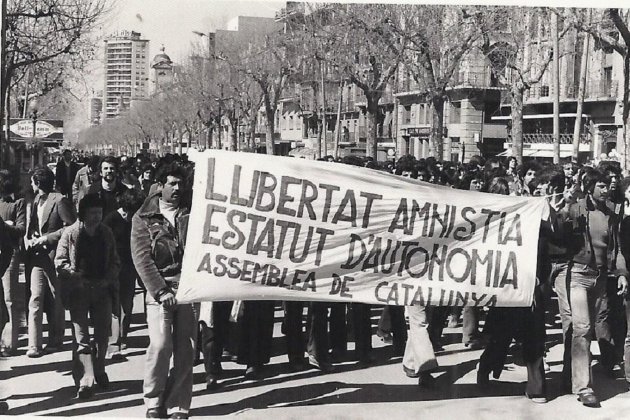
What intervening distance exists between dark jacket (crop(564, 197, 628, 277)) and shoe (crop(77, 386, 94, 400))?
153 inches

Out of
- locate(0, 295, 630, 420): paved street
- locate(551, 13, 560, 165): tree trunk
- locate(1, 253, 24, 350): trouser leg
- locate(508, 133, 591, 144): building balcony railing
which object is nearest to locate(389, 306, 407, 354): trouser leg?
locate(0, 295, 630, 420): paved street

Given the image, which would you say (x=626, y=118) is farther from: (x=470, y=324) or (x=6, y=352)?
(x=6, y=352)

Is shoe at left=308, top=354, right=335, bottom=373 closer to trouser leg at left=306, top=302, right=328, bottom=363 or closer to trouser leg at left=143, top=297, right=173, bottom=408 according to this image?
trouser leg at left=306, top=302, right=328, bottom=363

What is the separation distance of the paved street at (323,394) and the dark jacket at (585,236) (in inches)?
41.3

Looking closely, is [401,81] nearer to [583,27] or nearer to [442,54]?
[442,54]

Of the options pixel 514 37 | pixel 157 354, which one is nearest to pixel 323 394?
pixel 157 354

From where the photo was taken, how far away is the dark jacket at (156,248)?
6.10m

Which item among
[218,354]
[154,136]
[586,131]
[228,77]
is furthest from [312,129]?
[218,354]

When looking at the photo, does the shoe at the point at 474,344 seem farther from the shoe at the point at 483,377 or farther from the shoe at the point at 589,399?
the shoe at the point at 589,399

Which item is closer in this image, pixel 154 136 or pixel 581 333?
pixel 581 333

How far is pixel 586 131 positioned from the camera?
39.2 meters

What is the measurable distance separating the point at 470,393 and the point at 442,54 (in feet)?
60.8

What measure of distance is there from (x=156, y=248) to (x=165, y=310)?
0.43 metres

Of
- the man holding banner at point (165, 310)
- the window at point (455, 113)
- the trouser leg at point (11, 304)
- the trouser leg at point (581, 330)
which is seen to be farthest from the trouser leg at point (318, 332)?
the window at point (455, 113)
